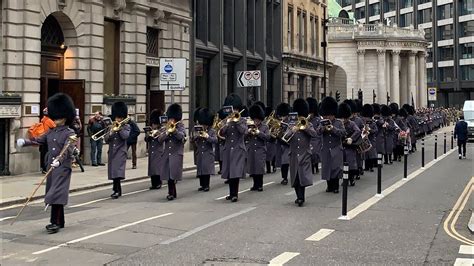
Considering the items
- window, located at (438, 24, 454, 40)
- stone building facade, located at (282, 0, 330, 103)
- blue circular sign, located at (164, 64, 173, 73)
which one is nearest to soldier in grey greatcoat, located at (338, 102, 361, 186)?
blue circular sign, located at (164, 64, 173, 73)

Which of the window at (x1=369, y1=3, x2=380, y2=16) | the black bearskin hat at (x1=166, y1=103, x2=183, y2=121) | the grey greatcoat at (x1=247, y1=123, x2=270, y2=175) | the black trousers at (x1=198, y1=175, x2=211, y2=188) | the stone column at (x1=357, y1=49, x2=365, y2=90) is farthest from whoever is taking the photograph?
the window at (x1=369, y1=3, x2=380, y2=16)

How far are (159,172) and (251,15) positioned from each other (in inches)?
996

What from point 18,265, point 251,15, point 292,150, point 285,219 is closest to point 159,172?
point 292,150

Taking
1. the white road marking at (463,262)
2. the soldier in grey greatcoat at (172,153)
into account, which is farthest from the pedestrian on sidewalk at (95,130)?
the white road marking at (463,262)

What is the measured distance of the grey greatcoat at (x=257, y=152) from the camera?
1484cm

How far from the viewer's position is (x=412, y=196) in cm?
1404

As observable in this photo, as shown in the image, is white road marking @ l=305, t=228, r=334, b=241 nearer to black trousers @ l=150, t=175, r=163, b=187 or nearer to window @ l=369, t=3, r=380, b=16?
black trousers @ l=150, t=175, r=163, b=187

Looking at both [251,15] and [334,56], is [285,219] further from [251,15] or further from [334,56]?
[334,56]

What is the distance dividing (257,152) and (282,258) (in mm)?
7347

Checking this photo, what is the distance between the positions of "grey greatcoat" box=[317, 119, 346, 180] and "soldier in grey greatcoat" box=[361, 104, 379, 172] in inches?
219

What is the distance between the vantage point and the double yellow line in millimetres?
9258

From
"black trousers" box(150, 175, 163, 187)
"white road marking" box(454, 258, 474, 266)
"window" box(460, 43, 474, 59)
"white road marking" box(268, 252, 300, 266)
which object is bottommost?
"white road marking" box(454, 258, 474, 266)

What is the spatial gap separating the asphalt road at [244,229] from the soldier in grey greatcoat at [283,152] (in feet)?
5.35

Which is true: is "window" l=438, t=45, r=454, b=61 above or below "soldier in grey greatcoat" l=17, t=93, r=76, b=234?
above
